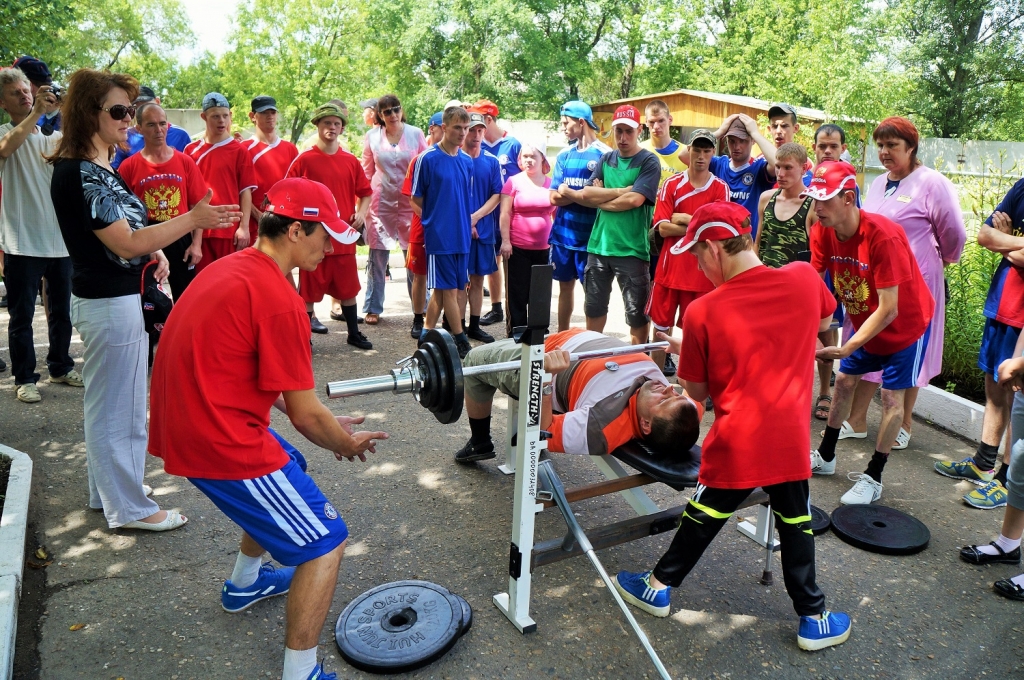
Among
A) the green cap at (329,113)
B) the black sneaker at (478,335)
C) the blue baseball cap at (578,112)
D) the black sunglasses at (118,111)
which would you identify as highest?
the blue baseball cap at (578,112)

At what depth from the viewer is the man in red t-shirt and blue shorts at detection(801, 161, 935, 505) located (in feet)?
13.6

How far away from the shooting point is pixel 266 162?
7.27 meters

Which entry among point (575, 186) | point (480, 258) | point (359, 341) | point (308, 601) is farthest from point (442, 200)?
point (308, 601)

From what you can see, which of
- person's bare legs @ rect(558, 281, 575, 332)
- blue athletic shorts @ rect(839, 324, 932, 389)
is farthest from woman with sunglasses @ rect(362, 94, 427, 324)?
blue athletic shorts @ rect(839, 324, 932, 389)

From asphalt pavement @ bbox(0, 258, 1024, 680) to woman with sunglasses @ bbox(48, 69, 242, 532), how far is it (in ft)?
1.10

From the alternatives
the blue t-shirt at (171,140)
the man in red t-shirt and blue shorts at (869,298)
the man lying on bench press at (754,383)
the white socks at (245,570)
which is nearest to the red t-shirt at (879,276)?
the man in red t-shirt and blue shorts at (869,298)

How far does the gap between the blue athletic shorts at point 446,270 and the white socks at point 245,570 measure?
385 centimetres

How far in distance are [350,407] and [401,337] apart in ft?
5.95

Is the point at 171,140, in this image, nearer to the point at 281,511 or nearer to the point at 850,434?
the point at 281,511

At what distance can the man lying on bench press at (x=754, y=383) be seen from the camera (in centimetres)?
301

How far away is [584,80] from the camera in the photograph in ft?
158

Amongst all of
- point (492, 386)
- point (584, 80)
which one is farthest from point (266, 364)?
point (584, 80)

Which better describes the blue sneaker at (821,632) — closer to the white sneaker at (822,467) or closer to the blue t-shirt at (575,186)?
the white sneaker at (822,467)

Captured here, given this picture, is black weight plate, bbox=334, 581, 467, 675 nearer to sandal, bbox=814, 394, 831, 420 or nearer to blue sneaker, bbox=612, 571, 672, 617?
blue sneaker, bbox=612, 571, 672, 617
